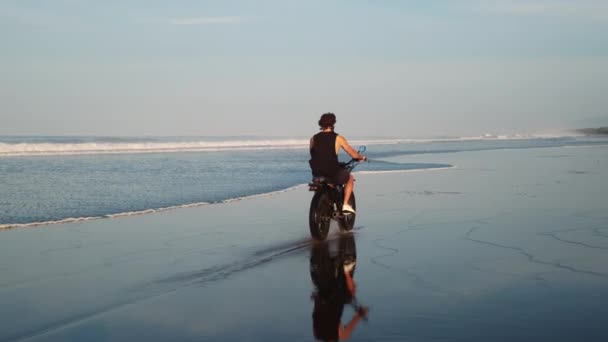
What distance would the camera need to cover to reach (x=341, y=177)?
32.9 feet

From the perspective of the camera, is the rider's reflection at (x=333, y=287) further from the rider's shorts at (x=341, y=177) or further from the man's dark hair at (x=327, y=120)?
the man's dark hair at (x=327, y=120)

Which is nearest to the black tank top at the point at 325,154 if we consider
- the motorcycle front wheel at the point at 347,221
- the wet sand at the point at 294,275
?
the motorcycle front wheel at the point at 347,221

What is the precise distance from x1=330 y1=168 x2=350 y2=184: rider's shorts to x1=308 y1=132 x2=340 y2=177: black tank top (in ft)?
0.30

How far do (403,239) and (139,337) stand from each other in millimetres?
5138

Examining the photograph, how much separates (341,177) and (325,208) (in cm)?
62

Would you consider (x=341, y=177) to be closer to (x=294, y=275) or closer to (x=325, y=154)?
(x=325, y=154)

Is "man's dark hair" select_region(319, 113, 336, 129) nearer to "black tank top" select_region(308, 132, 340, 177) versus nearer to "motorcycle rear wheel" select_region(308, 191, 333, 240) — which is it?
"black tank top" select_region(308, 132, 340, 177)

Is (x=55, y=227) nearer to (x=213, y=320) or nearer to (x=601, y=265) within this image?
(x=213, y=320)

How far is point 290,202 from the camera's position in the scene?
14.2 metres

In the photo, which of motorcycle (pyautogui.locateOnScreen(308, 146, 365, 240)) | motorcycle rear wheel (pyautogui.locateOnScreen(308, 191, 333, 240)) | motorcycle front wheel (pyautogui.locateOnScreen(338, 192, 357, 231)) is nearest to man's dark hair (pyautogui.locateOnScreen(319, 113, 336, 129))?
motorcycle (pyautogui.locateOnScreen(308, 146, 365, 240))

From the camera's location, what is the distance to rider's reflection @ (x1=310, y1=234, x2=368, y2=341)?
5.05m

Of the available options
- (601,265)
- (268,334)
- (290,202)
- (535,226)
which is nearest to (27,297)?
(268,334)

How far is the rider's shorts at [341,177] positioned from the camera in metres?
9.92

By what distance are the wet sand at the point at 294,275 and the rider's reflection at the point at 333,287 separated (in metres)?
0.09
